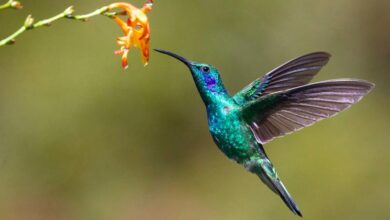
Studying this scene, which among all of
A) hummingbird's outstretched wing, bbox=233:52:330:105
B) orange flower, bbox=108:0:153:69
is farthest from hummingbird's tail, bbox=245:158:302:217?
orange flower, bbox=108:0:153:69

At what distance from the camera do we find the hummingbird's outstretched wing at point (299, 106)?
10.8 feet

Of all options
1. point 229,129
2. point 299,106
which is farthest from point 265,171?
point 299,106

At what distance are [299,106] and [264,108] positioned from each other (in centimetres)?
22

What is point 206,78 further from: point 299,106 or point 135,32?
point 135,32

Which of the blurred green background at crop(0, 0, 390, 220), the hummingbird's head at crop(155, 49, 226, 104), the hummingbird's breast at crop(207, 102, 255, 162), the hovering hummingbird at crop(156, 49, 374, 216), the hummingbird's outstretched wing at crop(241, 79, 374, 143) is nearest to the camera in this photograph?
the hummingbird's outstretched wing at crop(241, 79, 374, 143)

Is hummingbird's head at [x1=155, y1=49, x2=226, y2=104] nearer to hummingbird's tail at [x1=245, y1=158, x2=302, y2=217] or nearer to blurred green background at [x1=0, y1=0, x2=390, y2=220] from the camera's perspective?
hummingbird's tail at [x1=245, y1=158, x2=302, y2=217]

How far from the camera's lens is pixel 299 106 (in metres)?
3.63

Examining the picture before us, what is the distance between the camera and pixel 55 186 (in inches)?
328

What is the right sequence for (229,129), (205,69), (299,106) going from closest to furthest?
(299,106) < (205,69) < (229,129)

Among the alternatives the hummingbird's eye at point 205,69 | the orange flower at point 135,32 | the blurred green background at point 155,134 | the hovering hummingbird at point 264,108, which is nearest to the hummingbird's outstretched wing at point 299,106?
the hovering hummingbird at point 264,108

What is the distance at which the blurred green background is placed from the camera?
8.14 meters

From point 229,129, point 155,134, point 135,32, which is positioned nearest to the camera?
point 135,32

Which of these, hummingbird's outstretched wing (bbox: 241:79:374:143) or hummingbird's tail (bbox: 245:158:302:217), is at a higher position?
hummingbird's outstretched wing (bbox: 241:79:374:143)

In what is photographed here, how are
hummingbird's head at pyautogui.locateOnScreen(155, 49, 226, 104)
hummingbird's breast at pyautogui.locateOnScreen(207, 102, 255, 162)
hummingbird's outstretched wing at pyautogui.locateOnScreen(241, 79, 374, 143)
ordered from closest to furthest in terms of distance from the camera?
hummingbird's outstretched wing at pyautogui.locateOnScreen(241, 79, 374, 143)
hummingbird's head at pyautogui.locateOnScreen(155, 49, 226, 104)
hummingbird's breast at pyautogui.locateOnScreen(207, 102, 255, 162)
